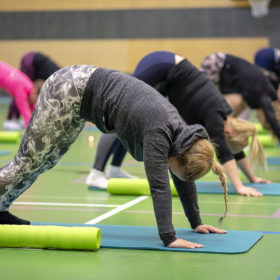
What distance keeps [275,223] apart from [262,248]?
0.66 meters

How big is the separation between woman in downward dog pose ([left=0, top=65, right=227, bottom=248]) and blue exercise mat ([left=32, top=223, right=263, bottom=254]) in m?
0.08

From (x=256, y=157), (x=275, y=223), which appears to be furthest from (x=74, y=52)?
(x=275, y=223)

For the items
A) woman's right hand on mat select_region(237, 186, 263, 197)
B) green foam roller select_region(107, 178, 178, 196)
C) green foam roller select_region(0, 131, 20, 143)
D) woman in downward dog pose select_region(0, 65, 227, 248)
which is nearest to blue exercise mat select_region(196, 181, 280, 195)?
woman's right hand on mat select_region(237, 186, 263, 197)

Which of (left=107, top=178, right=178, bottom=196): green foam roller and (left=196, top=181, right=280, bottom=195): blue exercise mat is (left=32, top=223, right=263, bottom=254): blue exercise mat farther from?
(left=196, top=181, right=280, bottom=195): blue exercise mat

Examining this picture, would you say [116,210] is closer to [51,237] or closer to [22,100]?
[51,237]

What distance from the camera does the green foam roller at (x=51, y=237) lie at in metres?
2.90

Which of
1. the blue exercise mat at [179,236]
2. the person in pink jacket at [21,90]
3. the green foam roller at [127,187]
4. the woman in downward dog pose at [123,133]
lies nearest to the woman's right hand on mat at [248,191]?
the green foam roller at [127,187]

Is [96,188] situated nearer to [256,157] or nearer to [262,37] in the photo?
[256,157]

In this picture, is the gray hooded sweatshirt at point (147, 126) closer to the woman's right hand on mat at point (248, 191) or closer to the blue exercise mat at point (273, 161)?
the woman's right hand on mat at point (248, 191)

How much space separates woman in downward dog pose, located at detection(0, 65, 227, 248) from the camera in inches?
112

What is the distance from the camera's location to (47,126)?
3.03m

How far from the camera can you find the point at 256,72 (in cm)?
544

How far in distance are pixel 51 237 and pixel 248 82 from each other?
2.97 meters

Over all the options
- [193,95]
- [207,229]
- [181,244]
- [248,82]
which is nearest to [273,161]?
[248,82]
